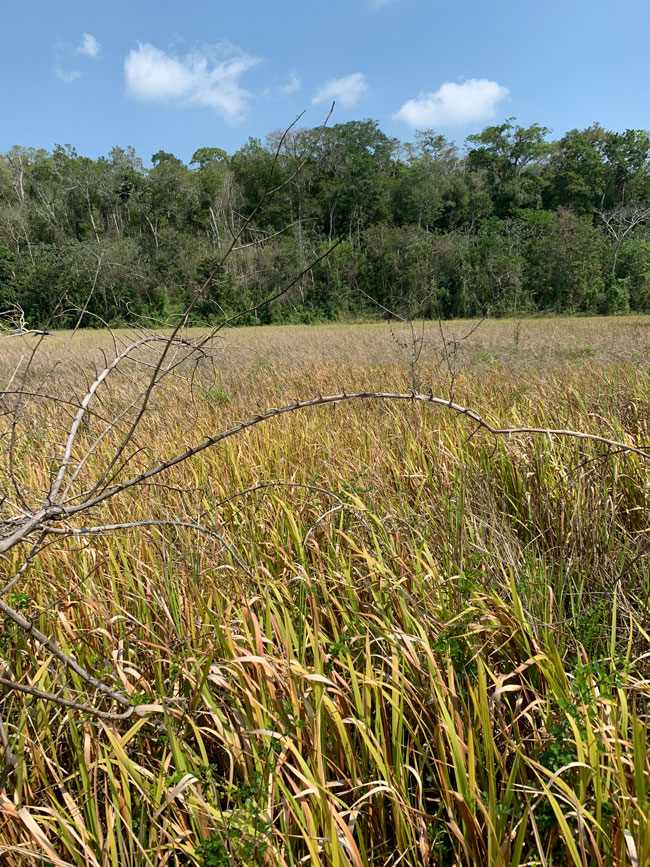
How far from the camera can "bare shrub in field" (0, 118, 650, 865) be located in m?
0.98

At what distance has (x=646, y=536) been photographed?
74.1 inches

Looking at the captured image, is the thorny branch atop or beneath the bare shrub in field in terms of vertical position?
atop

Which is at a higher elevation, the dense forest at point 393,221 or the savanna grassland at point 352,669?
the dense forest at point 393,221

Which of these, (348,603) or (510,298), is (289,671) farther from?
(510,298)

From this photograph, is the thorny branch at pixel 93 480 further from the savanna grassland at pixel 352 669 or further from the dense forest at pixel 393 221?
the dense forest at pixel 393 221

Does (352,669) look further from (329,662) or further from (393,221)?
(393,221)

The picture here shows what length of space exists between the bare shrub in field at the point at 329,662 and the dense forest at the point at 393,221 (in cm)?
2222

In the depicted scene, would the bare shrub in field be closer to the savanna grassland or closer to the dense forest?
the savanna grassland

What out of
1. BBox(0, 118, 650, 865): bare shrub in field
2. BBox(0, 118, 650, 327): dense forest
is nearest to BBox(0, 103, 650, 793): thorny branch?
BBox(0, 118, 650, 865): bare shrub in field

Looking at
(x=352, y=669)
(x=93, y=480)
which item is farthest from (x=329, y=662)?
(x=93, y=480)

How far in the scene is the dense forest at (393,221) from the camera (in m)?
32.8

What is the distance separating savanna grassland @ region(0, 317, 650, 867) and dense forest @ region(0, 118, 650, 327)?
22064 millimetres

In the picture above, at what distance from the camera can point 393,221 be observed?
5519 centimetres

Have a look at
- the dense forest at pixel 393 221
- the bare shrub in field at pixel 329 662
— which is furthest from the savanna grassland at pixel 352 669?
the dense forest at pixel 393 221
